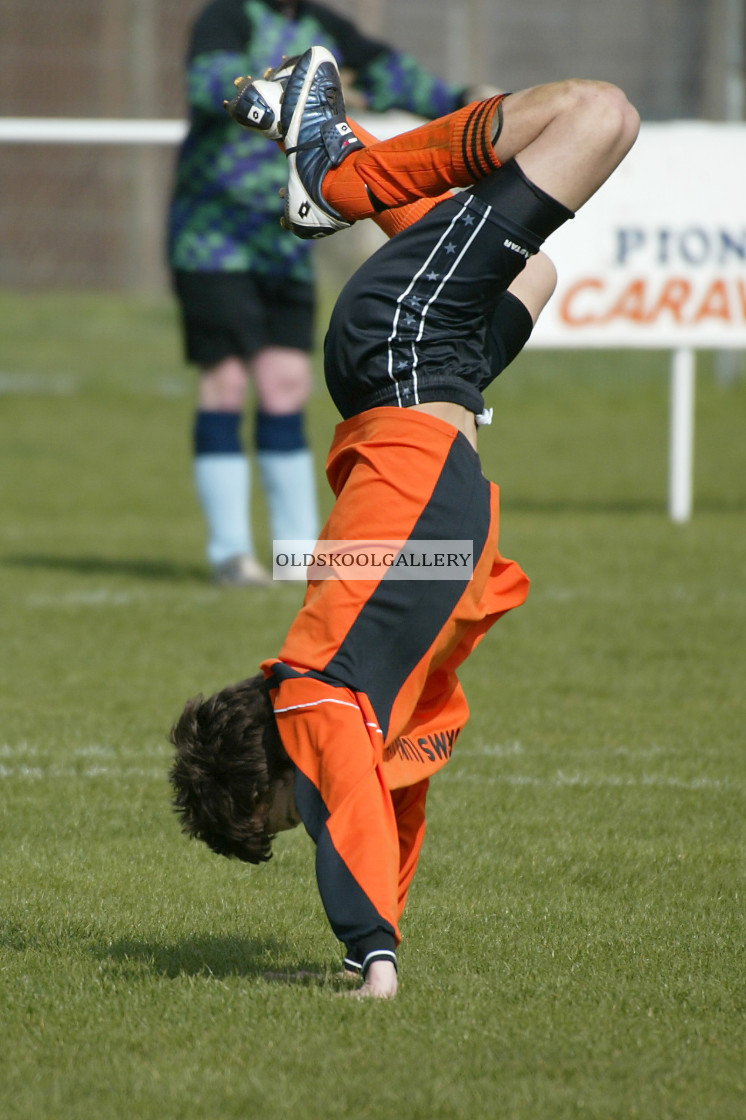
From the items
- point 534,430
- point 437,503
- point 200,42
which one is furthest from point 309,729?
point 534,430

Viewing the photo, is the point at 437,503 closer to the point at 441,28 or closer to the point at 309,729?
the point at 309,729

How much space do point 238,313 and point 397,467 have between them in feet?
14.0

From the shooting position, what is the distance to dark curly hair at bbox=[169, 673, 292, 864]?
113 inches

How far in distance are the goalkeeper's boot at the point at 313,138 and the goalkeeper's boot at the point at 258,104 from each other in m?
0.02

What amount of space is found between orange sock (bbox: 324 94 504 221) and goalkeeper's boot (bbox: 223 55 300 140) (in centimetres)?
25

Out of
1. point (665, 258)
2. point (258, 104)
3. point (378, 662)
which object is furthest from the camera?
point (665, 258)

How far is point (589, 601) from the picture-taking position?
673cm

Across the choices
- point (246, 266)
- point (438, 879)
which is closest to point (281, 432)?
point (246, 266)

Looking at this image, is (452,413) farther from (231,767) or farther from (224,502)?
(224,502)

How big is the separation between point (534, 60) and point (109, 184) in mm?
4770

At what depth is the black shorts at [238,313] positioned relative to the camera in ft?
22.8

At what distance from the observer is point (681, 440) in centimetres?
882

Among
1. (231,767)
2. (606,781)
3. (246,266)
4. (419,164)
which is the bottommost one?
(606,781)

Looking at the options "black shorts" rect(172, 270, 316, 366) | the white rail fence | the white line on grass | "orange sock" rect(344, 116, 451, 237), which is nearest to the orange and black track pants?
"orange sock" rect(344, 116, 451, 237)
